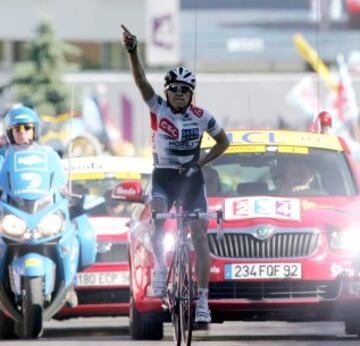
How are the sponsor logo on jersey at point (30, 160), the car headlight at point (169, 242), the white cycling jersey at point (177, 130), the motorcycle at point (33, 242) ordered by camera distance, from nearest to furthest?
1. the white cycling jersey at point (177, 130)
2. the car headlight at point (169, 242)
3. the motorcycle at point (33, 242)
4. the sponsor logo on jersey at point (30, 160)

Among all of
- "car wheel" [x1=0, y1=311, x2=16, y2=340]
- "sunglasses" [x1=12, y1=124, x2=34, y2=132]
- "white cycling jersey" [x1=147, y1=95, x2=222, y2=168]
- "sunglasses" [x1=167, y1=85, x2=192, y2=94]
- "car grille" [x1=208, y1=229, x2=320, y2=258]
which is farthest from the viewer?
"car wheel" [x1=0, y1=311, x2=16, y2=340]

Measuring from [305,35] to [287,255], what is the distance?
86998 mm

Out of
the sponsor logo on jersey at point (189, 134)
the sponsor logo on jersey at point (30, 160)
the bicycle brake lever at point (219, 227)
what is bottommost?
the bicycle brake lever at point (219, 227)

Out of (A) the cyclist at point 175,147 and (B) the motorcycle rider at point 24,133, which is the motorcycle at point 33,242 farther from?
(A) the cyclist at point 175,147

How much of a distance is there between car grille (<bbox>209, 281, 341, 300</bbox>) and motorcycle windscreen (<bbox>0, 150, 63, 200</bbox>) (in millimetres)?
1672

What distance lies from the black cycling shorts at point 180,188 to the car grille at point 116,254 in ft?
11.3

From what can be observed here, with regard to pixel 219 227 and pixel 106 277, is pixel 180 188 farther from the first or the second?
pixel 106 277

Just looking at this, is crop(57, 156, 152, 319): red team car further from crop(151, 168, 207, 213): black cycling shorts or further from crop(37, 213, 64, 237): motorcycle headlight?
crop(151, 168, 207, 213): black cycling shorts

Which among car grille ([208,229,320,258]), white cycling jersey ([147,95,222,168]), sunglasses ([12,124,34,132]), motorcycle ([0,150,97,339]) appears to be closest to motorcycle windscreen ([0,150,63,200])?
motorcycle ([0,150,97,339])

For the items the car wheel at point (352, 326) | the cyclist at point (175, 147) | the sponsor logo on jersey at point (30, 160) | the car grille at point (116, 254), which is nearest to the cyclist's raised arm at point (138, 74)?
the cyclist at point (175, 147)

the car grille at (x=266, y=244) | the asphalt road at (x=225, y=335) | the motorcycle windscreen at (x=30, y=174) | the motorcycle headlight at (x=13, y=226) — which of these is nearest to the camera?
the car grille at (x=266, y=244)

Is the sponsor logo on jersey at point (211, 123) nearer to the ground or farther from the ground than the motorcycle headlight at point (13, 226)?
farther from the ground

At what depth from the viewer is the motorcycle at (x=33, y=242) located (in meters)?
15.1

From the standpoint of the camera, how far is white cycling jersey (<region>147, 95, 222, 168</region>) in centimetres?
1388
